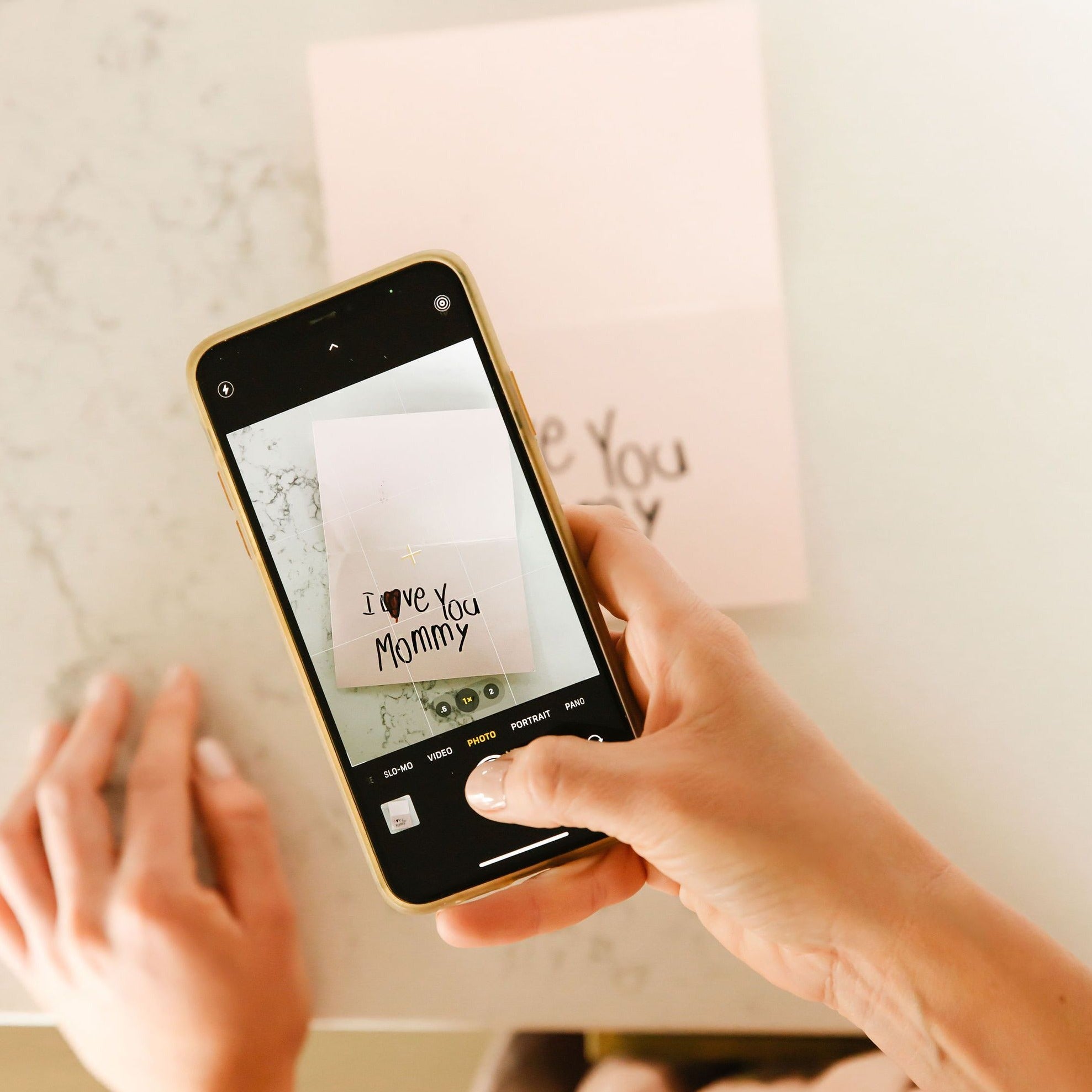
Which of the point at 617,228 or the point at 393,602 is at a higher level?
the point at 617,228

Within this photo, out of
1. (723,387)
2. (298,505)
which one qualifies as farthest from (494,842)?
(723,387)

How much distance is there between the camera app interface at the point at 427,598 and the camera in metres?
0.31

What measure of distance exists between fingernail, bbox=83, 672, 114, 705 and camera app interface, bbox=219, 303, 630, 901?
0.58 feet

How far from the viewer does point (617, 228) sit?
0.42m

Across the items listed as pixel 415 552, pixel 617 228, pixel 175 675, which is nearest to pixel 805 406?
pixel 617 228

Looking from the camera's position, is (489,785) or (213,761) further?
(213,761)

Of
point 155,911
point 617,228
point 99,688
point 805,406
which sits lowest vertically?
point 155,911

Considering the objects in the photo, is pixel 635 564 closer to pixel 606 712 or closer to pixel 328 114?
pixel 606 712

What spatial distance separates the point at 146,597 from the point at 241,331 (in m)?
0.19

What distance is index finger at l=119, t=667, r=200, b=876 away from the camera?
41 cm

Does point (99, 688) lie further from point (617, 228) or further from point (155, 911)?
point (617, 228)

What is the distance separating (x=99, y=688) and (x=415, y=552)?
229 millimetres

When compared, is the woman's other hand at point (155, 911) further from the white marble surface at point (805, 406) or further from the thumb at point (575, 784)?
the thumb at point (575, 784)

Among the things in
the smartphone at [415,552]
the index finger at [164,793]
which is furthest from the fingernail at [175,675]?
the smartphone at [415,552]
